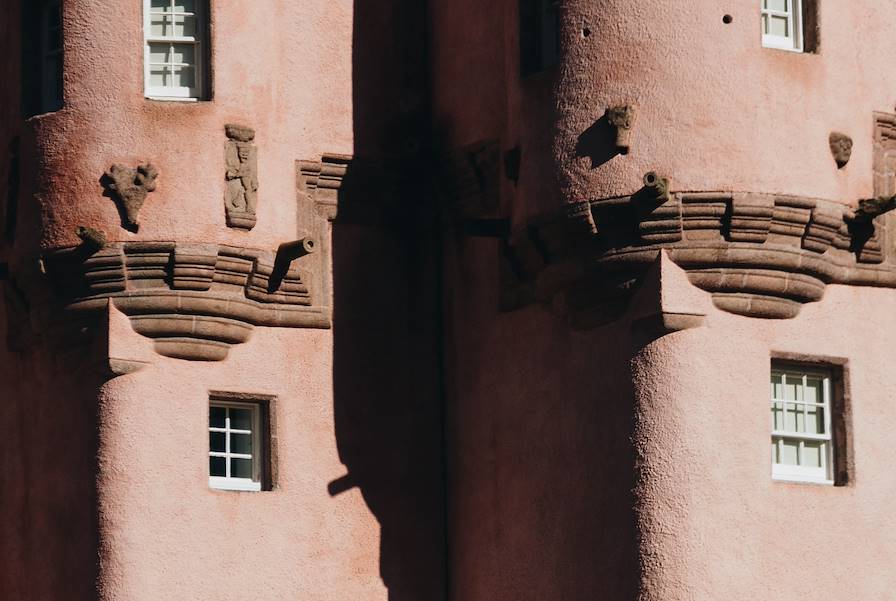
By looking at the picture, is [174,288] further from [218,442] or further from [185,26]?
[185,26]

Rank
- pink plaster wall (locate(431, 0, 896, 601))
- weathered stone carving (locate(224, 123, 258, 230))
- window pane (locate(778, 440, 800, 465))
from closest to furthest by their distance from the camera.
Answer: pink plaster wall (locate(431, 0, 896, 601)) → window pane (locate(778, 440, 800, 465)) → weathered stone carving (locate(224, 123, 258, 230))

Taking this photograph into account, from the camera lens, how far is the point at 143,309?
29.0 meters

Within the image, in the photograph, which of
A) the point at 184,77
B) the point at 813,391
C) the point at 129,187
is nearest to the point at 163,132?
the point at 129,187

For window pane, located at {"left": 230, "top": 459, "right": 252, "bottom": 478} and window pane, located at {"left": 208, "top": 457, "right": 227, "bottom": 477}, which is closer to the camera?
window pane, located at {"left": 208, "top": 457, "right": 227, "bottom": 477}

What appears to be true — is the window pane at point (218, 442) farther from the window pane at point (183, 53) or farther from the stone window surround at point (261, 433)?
the window pane at point (183, 53)

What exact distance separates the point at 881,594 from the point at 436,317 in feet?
19.6

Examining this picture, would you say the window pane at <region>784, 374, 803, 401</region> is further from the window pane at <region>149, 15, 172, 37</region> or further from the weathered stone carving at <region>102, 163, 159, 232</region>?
the window pane at <region>149, 15, 172, 37</region>

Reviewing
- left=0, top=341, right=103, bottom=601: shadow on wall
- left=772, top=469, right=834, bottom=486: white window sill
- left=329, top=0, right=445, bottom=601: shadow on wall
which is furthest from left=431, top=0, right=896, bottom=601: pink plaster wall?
left=0, top=341, right=103, bottom=601: shadow on wall

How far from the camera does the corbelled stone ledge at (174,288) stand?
1142 inches

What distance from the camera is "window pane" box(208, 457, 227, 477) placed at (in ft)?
96.5

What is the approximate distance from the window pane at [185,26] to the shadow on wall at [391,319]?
6.63ft

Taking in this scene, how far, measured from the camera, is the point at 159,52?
98.0ft

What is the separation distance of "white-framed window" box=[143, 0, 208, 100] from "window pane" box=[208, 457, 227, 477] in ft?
12.4

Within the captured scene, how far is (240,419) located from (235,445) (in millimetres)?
282
